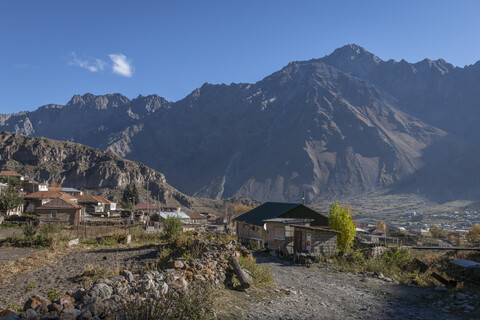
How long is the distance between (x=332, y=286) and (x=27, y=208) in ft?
210

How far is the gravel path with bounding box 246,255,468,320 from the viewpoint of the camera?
11.0 meters

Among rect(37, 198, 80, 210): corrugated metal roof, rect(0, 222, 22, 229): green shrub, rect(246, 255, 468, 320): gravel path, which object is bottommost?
rect(246, 255, 468, 320): gravel path

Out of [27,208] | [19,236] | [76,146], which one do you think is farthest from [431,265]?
[76,146]

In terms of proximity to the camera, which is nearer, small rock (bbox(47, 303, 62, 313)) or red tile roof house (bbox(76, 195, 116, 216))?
small rock (bbox(47, 303, 62, 313))

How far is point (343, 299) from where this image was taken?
520 inches

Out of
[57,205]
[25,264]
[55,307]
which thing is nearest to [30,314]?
[55,307]

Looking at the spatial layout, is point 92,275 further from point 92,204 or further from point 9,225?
point 92,204

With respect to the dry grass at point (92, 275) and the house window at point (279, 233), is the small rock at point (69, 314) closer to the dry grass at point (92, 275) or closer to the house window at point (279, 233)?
the dry grass at point (92, 275)

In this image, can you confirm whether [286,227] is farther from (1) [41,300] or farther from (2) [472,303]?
(1) [41,300]

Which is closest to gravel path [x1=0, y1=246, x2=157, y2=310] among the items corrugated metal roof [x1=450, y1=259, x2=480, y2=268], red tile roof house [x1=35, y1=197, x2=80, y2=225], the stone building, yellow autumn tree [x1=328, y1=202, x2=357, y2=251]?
the stone building

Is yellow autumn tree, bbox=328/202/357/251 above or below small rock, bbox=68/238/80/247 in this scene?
above

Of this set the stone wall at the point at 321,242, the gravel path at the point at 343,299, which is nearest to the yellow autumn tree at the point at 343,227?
the stone wall at the point at 321,242

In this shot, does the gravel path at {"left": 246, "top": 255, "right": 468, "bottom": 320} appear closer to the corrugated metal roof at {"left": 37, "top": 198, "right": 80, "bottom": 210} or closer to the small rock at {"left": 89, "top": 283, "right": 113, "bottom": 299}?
the small rock at {"left": 89, "top": 283, "right": 113, "bottom": 299}

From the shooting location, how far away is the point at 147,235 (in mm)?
33062
